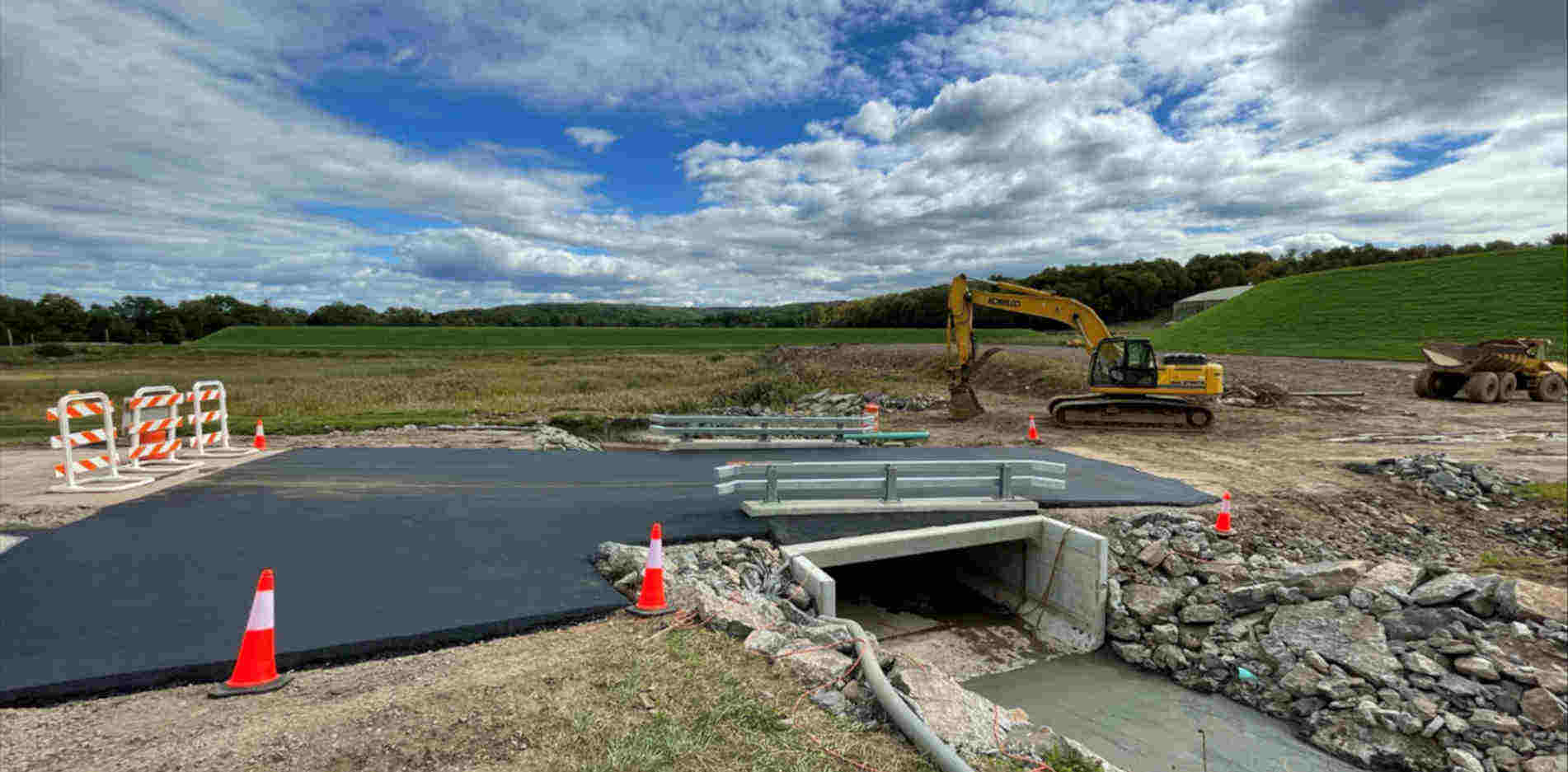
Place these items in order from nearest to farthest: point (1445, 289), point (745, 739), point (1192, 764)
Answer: point (745, 739), point (1192, 764), point (1445, 289)

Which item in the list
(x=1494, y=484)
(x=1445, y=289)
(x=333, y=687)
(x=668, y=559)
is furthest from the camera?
(x=1445, y=289)

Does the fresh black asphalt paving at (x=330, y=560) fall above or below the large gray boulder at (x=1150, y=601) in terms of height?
above

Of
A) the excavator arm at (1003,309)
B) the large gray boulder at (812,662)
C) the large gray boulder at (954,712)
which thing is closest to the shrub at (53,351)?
the excavator arm at (1003,309)

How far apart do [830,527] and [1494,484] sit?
1255 cm

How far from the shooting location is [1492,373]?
74.0 ft

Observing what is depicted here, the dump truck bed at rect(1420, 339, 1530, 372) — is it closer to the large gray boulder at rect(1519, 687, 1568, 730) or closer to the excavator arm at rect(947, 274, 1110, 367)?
the excavator arm at rect(947, 274, 1110, 367)

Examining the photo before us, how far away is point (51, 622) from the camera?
505cm

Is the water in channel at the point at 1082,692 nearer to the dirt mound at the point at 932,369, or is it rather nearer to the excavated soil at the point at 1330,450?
the excavated soil at the point at 1330,450

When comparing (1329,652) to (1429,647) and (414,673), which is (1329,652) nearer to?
(1429,647)

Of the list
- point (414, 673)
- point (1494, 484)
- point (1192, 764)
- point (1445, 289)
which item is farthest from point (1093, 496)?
point (1445, 289)

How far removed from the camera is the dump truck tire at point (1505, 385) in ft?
74.3

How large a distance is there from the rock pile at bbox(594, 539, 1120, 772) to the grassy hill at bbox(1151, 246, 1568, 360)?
39.6m

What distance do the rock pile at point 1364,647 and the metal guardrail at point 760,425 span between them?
223 inches

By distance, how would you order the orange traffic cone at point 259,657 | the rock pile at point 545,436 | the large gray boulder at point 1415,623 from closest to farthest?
the orange traffic cone at point 259,657 → the large gray boulder at point 1415,623 → the rock pile at point 545,436
